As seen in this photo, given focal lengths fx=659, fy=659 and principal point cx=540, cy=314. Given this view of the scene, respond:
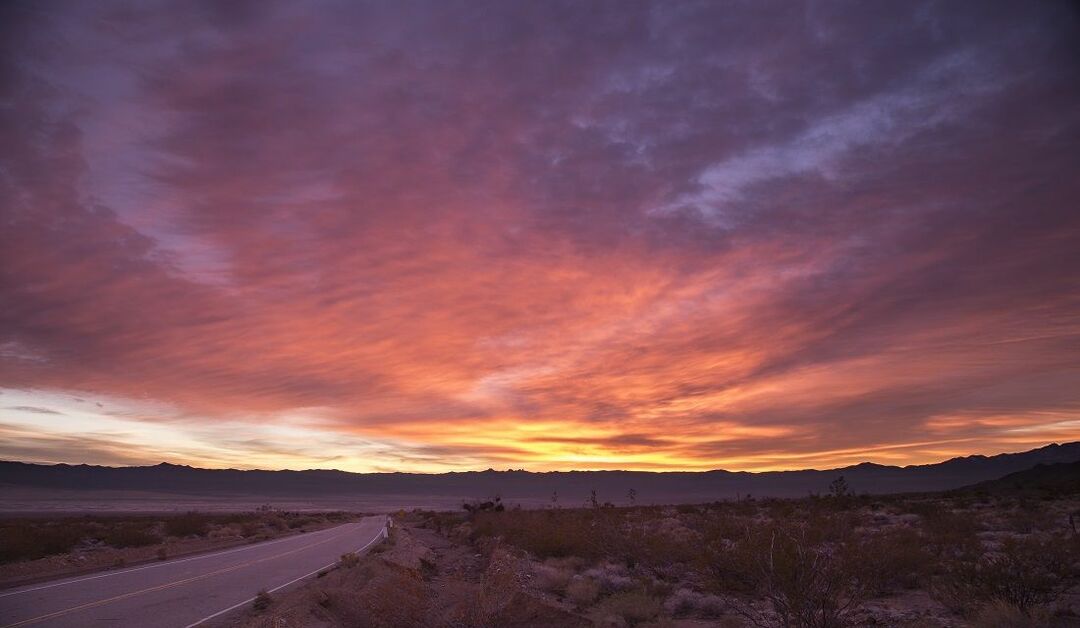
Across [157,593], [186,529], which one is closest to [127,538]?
[186,529]

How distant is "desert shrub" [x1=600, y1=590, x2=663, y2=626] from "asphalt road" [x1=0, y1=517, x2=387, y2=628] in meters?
8.50

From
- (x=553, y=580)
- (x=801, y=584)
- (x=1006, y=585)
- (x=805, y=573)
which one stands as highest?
(x=805, y=573)

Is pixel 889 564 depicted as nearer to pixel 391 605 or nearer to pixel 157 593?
pixel 391 605

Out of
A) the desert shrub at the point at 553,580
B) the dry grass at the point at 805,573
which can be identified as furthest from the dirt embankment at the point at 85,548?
the dry grass at the point at 805,573

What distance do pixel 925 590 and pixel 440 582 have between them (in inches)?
553

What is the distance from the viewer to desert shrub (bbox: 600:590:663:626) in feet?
44.4

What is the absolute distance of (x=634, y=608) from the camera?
13867 mm

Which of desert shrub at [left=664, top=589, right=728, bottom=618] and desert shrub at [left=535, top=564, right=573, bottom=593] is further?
desert shrub at [left=535, top=564, right=573, bottom=593]

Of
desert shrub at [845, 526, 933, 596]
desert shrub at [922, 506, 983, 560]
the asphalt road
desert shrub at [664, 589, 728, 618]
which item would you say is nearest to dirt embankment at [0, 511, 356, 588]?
the asphalt road

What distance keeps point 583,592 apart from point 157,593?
1164 centimetres

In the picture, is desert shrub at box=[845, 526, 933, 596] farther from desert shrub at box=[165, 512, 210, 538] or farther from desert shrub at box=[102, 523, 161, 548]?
desert shrub at box=[165, 512, 210, 538]

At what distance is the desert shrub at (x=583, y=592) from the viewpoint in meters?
16.1

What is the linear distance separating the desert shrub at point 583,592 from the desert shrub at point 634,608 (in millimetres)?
1324

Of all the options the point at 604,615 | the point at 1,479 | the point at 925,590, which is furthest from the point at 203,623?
the point at 1,479
